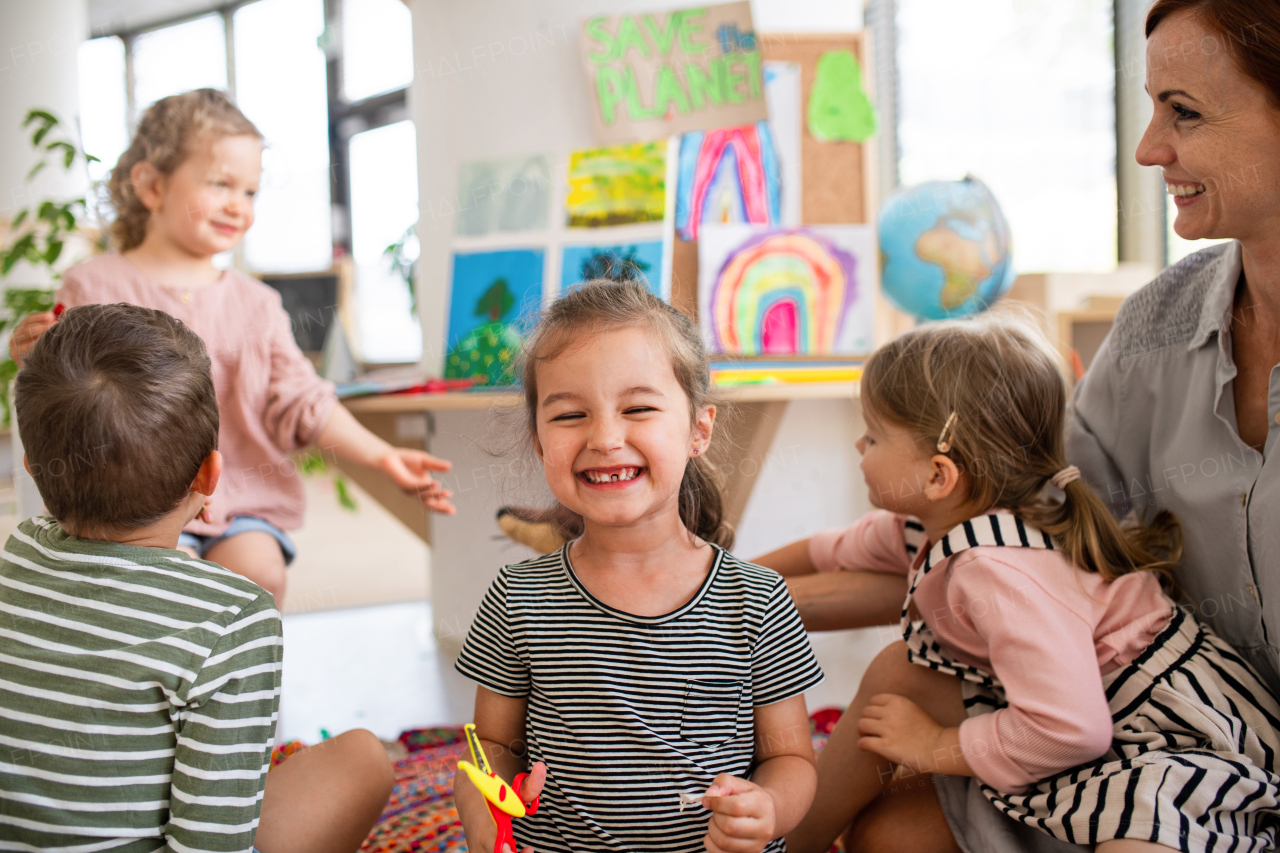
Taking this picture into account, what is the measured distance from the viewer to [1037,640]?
101 cm

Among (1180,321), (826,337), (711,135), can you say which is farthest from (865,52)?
(1180,321)

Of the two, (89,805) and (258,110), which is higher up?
(258,110)

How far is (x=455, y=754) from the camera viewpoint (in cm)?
182

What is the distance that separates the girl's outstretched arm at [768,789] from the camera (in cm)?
88

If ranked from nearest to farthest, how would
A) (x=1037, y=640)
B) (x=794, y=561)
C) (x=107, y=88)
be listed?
1. (x=1037, y=640)
2. (x=794, y=561)
3. (x=107, y=88)

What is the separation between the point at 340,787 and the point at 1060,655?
789 mm

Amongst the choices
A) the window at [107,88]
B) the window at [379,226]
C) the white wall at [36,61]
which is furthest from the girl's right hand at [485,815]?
the window at [107,88]

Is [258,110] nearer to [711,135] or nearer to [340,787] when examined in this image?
[711,135]

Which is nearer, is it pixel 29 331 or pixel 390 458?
pixel 29 331

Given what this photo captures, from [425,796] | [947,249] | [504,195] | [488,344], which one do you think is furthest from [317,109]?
[425,796]

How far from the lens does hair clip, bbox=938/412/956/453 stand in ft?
3.79

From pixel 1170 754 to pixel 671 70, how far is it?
6.44 feet

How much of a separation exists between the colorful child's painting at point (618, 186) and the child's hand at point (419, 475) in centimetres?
96

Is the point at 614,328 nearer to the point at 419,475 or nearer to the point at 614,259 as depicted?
the point at 419,475
